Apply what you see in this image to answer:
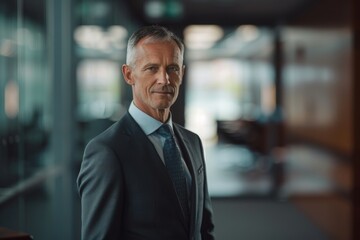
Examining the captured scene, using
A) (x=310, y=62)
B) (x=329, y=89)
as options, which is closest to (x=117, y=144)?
(x=329, y=89)

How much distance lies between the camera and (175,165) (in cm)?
129

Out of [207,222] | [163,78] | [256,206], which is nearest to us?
[163,78]

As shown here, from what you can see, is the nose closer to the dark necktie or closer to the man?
the man

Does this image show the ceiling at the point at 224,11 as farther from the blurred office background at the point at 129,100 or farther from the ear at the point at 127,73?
the ear at the point at 127,73

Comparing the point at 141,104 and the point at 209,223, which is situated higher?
the point at 141,104

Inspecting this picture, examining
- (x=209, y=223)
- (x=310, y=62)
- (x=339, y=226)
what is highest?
(x=310, y=62)

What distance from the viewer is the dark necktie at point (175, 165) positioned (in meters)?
1.28

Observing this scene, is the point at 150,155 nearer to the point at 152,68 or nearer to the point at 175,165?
the point at 175,165

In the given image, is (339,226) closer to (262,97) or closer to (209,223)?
(209,223)

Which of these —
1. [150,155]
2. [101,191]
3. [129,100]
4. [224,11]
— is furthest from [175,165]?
[224,11]

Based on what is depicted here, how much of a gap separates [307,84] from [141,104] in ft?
22.0

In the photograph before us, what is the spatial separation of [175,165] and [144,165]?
0.08 m

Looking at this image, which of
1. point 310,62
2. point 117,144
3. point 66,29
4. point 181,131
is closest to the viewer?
point 117,144

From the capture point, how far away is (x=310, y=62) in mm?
7379
